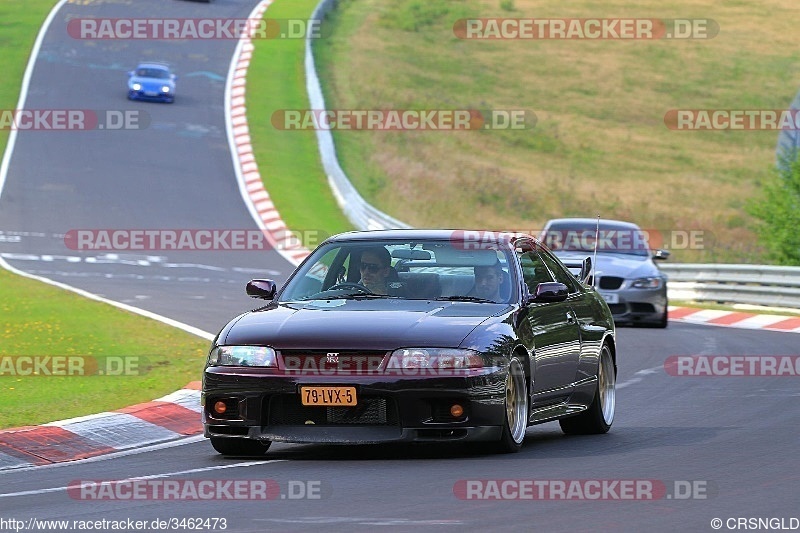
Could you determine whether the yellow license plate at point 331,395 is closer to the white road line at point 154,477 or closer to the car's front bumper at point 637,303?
the white road line at point 154,477

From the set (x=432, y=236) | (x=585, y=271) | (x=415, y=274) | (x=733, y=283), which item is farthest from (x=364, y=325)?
(x=733, y=283)

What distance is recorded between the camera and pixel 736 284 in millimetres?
27969

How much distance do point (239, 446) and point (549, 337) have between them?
2.16m

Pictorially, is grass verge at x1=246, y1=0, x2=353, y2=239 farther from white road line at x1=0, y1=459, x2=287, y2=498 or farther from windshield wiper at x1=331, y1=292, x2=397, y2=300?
white road line at x1=0, y1=459, x2=287, y2=498

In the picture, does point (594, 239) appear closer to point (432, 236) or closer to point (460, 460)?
point (432, 236)

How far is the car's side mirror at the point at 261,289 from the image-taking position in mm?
10883

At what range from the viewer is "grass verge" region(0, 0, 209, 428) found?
1281cm

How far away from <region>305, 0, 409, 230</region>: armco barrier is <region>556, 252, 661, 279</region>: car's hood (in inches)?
299

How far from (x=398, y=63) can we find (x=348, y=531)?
2028 inches

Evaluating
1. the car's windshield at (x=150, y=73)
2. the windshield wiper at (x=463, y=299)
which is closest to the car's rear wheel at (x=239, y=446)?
the windshield wiper at (x=463, y=299)

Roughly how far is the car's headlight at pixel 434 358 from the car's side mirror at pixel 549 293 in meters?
1.15

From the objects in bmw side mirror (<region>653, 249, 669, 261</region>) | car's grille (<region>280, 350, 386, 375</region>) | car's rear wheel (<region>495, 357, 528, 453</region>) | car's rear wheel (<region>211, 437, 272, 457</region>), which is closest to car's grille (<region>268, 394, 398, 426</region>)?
car's grille (<region>280, 350, 386, 375</region>)

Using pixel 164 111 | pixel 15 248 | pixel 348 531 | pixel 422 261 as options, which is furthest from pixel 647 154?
pixel 348 531

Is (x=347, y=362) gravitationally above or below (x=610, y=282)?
above
